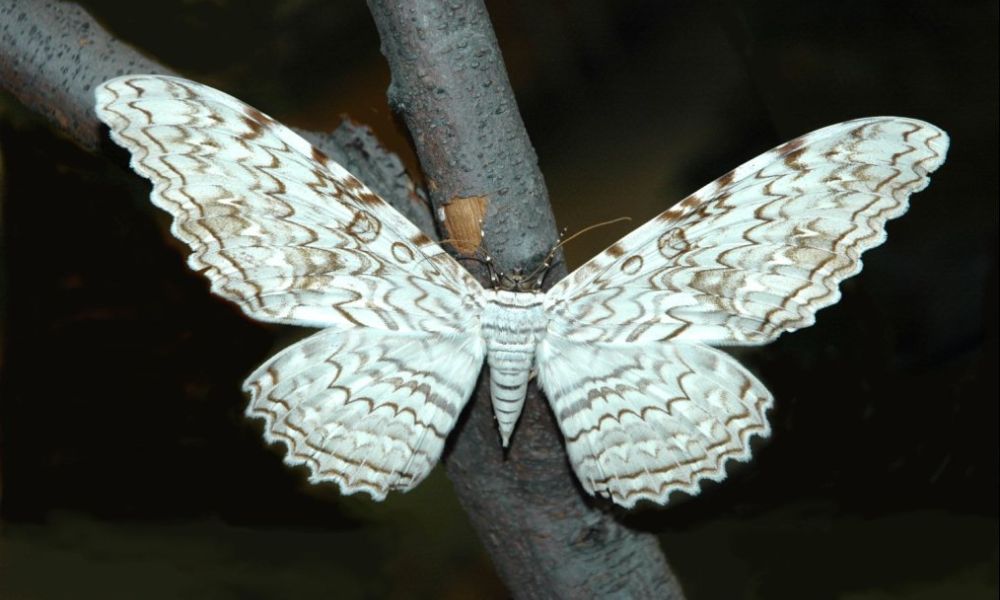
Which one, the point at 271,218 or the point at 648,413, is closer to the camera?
the point at 271,218

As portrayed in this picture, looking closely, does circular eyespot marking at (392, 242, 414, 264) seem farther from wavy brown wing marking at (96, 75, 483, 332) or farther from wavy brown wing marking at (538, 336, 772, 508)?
wavy brown wing marking at (538, 336, 772, 508)

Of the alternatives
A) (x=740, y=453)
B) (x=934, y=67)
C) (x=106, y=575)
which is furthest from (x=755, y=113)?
(x=106, y=575)

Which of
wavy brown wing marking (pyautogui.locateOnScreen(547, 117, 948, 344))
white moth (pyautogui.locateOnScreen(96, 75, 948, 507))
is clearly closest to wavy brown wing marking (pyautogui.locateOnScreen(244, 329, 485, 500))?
white moth (pyautogui.locateOnScreen(96, 75, 948, 507))

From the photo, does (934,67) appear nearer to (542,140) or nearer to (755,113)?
A: (755,113)

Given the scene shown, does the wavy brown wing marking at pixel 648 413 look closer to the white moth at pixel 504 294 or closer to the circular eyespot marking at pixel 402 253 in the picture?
the white moth at pixel 504 294

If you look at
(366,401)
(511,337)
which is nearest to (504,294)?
(511,337)

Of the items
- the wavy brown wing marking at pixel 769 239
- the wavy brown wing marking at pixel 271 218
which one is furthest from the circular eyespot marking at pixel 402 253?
the wavy brown wing marking at pixel 769 239

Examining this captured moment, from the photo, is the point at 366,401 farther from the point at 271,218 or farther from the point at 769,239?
the point at 769,239
